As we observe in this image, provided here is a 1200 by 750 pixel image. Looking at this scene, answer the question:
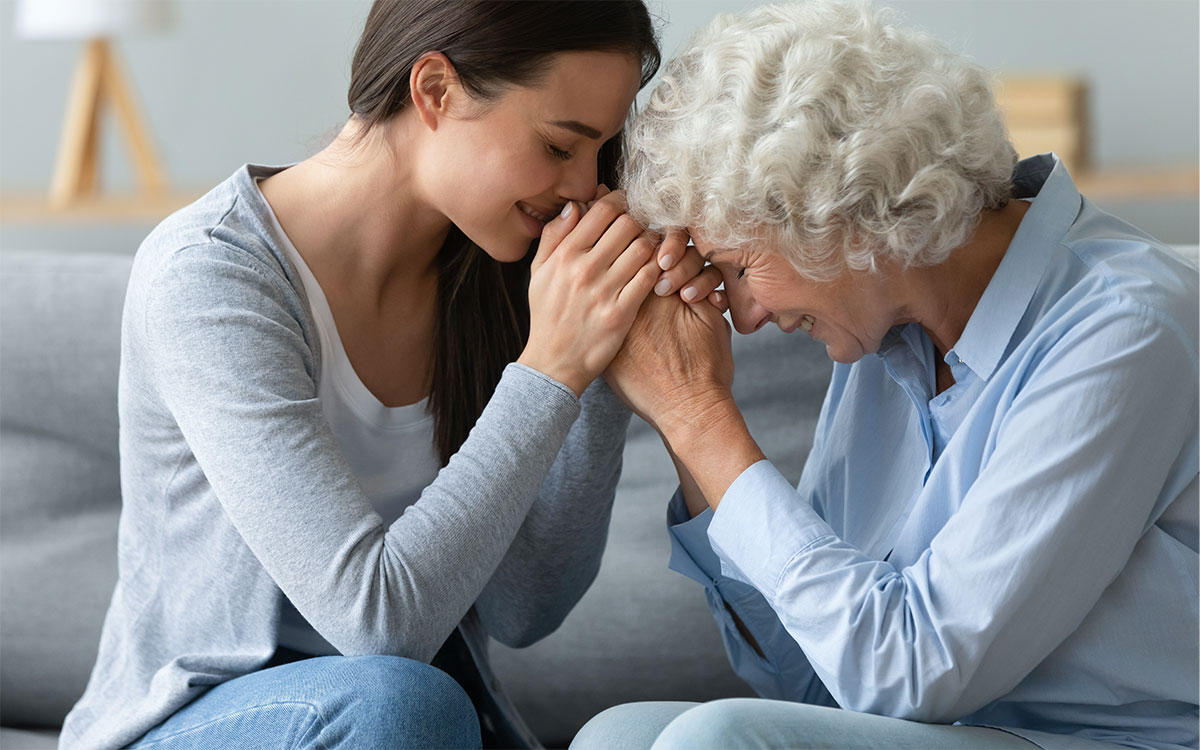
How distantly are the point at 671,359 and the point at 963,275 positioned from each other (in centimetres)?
31

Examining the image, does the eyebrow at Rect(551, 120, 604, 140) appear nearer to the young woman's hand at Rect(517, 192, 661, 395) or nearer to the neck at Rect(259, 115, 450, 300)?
the young woman's hand at Rect(517, 192, 661, 395)

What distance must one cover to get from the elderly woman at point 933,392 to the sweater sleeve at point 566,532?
0.56ft

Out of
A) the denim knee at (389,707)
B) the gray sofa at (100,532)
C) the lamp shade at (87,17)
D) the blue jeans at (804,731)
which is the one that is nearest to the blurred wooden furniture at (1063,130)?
the gray sofa at (100,532)

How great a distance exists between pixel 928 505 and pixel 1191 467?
23 centimetres

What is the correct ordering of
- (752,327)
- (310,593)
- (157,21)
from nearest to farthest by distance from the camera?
(310,593)
(752,327)
(157,21)

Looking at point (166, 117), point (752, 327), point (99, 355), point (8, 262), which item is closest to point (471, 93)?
point (752, 327)

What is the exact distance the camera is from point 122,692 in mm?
1299

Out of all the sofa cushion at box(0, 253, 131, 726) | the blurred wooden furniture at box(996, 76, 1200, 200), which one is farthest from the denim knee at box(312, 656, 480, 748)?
the blurred wooden furniture at box(996, 76, 1200, 200)

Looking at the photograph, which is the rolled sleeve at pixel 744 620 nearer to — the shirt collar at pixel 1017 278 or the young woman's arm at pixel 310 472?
the young woman's arm at pixel 310 472

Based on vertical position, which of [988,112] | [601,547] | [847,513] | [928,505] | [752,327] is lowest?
[601,547]

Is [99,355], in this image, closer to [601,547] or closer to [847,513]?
[601,547]

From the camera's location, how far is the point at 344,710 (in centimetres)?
106

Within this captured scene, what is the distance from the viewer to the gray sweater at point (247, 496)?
109cm

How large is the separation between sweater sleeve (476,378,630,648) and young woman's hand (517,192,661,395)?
0.60ft
